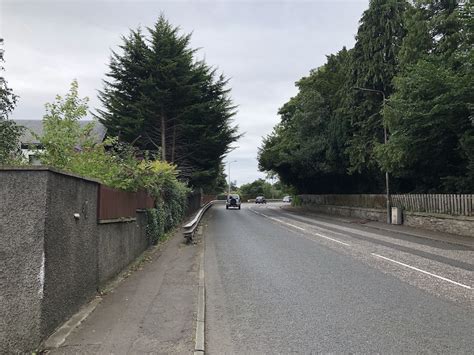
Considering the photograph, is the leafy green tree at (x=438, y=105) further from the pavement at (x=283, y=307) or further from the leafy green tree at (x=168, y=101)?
the leafy green tree at (x=168, y=101)

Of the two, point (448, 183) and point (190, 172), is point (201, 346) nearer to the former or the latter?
point (448, 183)

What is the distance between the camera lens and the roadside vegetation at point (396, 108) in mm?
19656

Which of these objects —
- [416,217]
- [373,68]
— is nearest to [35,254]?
[416,217]

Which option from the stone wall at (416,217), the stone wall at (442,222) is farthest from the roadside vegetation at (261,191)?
the stone wall at (442,222)

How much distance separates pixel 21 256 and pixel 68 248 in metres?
1.01

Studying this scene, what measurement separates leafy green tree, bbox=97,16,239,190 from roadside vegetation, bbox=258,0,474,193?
9.45 metres

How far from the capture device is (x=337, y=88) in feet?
128

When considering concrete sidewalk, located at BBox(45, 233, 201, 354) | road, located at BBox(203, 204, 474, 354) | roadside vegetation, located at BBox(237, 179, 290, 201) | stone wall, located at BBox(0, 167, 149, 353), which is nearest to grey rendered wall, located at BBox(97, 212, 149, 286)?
concrete sidewalk, located at BBox(45, 233, 201, 354)

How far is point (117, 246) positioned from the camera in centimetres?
956

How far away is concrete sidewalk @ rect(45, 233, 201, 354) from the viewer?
527cm

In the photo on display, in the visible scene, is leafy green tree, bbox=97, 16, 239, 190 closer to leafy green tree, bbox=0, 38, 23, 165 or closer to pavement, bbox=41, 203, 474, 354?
leafy green tree, bbox=0, 38, 23, 165

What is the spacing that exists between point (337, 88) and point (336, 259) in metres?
29.3

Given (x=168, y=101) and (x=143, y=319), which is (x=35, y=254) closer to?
(x=143, y=319)

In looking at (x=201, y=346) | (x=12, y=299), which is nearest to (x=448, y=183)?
(x=201, y=346)
